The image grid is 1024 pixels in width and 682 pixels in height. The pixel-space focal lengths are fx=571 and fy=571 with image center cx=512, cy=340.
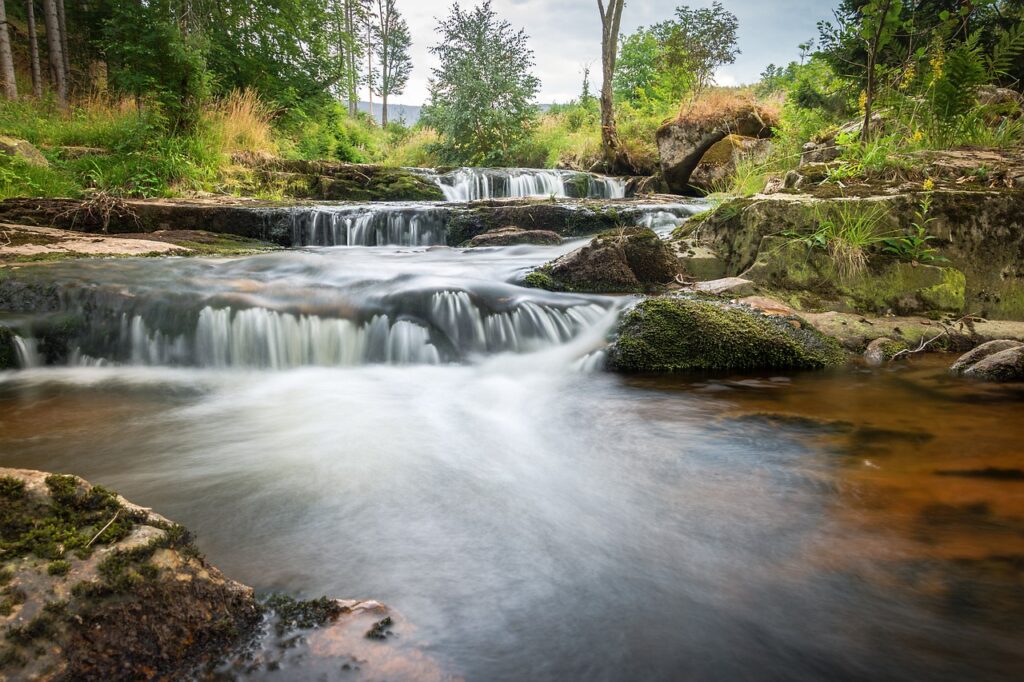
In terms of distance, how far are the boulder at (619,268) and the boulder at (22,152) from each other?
8.67 m

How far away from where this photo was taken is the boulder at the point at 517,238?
8.46 metres

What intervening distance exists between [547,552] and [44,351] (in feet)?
15.1

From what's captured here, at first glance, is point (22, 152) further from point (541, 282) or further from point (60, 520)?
point (60, 520)

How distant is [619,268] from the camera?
19.1 ft

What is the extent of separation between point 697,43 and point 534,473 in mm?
21525

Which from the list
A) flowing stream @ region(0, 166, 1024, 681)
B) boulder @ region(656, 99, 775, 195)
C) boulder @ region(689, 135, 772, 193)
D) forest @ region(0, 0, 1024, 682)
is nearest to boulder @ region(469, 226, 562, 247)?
forest @ region(0, 0, 1024, 682)

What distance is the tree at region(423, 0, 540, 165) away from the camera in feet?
64.2

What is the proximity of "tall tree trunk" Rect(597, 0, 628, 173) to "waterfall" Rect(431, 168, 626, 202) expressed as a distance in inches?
77.6

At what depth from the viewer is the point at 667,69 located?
19125 mm

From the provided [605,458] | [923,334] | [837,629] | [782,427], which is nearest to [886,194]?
[923,334]

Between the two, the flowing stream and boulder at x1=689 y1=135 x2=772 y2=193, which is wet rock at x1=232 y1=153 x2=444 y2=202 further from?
the flowing stream

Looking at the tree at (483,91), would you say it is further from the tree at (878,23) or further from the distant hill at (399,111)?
the tree at (878,23)

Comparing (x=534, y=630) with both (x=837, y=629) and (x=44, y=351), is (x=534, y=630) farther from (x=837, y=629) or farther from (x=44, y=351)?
(x=44, y=351)

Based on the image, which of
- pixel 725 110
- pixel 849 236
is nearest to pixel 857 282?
pixel 849 236
